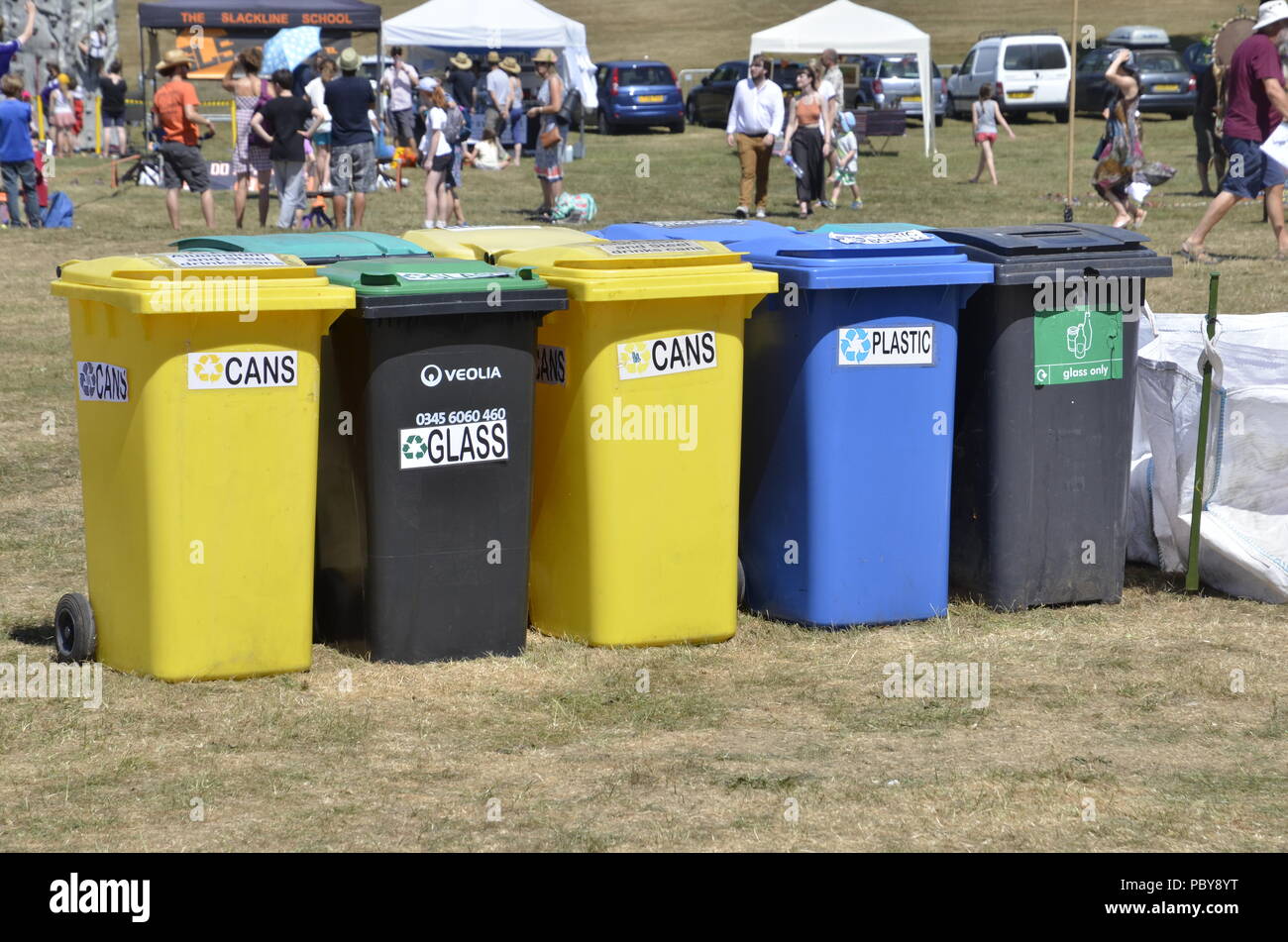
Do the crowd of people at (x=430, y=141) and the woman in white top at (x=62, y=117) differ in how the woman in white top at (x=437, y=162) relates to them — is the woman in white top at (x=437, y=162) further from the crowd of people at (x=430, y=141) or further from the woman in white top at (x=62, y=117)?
the woman in white top at (x=62, y=117)

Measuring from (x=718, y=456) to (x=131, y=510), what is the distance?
6.07ft

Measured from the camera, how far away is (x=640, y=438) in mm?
5500

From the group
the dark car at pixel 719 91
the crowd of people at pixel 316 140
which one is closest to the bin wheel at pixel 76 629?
the crowd of people at pixel 316 140

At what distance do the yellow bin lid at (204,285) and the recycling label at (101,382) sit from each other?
20cm

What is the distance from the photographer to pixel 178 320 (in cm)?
487

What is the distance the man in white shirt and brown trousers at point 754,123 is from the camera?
1794cm

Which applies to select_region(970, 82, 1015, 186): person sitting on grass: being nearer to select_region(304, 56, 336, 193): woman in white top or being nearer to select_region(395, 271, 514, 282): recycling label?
select_region(304, 56, 336, 193): woman in white top

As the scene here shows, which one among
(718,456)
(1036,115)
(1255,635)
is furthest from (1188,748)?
(1036,115)

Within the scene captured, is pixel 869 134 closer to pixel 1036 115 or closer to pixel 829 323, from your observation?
pixel 1036 115

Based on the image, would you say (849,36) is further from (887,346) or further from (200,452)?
(200,452)

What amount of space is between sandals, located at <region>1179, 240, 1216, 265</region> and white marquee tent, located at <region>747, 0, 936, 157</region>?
1447 centimetres

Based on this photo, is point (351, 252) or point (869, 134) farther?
point (869, 134)

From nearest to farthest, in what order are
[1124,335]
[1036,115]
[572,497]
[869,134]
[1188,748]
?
[1188,748]
[572,497]
[1124,335]
[869,134]
[1036,115]

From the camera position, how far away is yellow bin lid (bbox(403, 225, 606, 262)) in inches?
237
